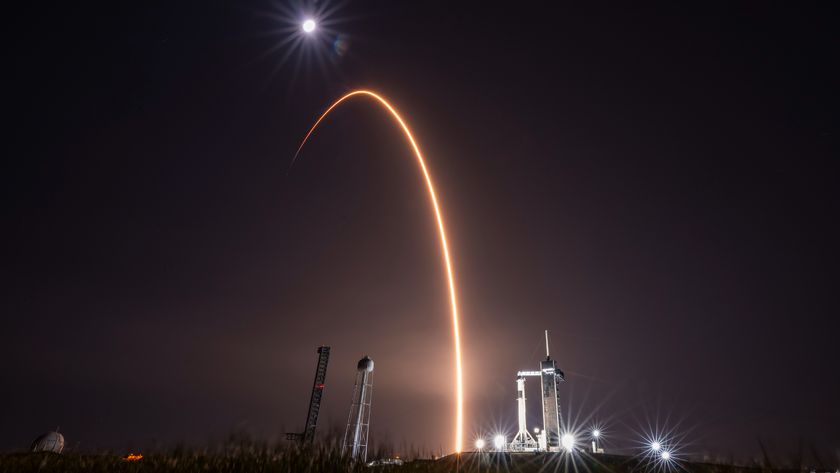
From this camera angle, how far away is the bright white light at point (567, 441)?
2427 inches

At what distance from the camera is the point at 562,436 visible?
6334cm

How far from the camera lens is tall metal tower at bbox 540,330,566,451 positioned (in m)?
62.9

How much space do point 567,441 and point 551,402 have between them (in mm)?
5597

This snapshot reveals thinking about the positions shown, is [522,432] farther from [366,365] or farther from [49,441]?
[49,441]

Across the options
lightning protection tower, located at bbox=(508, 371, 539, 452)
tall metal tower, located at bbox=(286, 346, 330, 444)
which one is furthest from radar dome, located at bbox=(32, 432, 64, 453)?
lightning protection tower, located at bbox=(508, 371, 539, 452)

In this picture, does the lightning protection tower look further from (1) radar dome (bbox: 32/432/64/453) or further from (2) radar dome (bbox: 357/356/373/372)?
(1) radar dome (bbox: 32/432/64/453)

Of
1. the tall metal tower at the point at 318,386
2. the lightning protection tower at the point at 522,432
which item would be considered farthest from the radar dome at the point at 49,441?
the lightning protection tower at the point at 522,432

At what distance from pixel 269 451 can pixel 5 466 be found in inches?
369

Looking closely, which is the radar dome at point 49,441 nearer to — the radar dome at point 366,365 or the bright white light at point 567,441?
the radar dome at point 366,365

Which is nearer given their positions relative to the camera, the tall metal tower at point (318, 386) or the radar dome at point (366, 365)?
the radar dome at point (366, 365)

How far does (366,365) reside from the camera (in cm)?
5250

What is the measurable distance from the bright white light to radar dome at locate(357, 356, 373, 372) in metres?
30.2

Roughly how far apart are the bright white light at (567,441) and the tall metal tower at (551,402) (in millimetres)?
718

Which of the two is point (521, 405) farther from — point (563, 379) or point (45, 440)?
point (45, 440)
